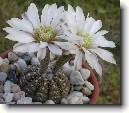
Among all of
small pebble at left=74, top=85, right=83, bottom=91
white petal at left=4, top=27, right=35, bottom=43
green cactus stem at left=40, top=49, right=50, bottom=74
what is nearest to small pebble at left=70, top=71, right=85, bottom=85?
small pebble at left=74, top=85, right=83, bottom=91

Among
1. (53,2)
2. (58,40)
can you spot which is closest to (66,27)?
(58,40)

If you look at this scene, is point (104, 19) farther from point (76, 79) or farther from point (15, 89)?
point (15, 89)

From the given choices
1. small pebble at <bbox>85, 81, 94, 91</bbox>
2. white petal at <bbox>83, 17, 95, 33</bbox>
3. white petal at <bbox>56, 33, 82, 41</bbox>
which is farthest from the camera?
small pebble at <bbox>85, 81, 94, 91</bbox>

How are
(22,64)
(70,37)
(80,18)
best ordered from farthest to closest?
(22,64)
(80,18)
(70,37)

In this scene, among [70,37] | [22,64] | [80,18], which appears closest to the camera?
[70,37]

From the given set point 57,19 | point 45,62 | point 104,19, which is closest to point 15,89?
point 45,62

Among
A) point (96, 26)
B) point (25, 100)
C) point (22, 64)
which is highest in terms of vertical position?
point (96, 26)

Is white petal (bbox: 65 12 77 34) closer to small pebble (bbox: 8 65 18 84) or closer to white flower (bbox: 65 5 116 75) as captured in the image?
white flower (bbox: 65 5 116 75)
